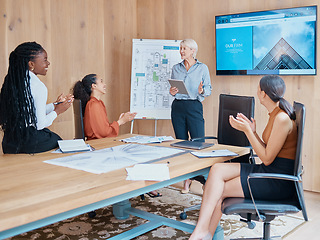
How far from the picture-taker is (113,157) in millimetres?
2607

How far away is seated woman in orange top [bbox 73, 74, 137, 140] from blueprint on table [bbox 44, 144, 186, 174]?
69 cm

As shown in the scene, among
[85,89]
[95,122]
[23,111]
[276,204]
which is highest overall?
[85,89]

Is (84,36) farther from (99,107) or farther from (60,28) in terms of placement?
(99,107)

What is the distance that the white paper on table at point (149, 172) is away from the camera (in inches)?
83.6

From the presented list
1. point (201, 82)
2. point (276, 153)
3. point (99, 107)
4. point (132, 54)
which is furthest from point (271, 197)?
point (132, 54)

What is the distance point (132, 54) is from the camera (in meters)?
5.43

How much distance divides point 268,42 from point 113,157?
275 cm

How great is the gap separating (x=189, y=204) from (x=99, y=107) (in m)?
1.31

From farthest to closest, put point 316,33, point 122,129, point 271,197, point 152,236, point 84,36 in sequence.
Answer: point 122,129
point 84,36
point 316,33
point 152,236
point 271,197

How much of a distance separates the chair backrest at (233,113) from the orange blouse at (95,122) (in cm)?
103

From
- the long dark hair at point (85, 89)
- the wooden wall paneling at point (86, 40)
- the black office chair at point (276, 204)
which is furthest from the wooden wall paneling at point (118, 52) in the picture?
the black office chair at point (276, 204)

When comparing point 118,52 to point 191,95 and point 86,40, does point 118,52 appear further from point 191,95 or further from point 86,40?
point 191,95

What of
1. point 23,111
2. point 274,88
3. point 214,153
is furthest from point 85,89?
point 274,88

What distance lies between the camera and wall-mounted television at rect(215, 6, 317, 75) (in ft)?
14.0
